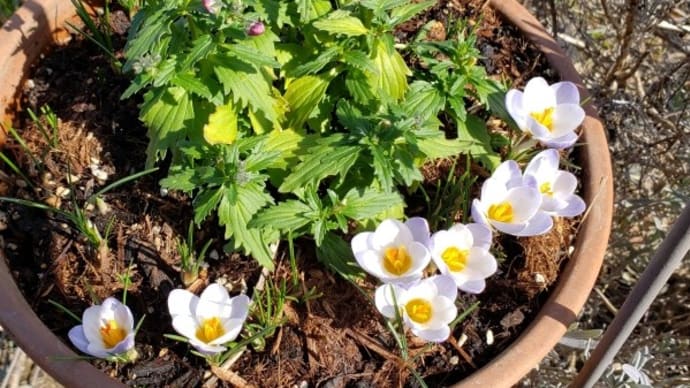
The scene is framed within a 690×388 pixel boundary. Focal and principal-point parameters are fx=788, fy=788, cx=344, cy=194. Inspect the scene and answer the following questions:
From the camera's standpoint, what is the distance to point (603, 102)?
261 centimetres

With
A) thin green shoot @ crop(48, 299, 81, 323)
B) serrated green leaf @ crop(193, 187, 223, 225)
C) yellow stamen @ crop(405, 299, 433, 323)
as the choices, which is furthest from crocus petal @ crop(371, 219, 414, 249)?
thin green shoot @ crop(48, 299, 81, 323)

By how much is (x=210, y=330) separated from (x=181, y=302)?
3.4 inches

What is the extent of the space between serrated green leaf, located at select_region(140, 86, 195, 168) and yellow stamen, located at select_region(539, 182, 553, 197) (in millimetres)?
816

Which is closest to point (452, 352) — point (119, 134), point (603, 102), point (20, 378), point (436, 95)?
point (436, 95)

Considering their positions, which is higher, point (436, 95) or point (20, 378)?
point (436, 95)

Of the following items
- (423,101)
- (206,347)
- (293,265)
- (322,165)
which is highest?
(423,101)

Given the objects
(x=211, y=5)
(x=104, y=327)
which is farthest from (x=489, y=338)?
(x=211, y=5)

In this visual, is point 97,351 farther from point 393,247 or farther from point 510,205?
point 510,205

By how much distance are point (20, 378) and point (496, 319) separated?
1701mm

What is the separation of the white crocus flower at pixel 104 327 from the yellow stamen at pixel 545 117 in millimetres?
1018

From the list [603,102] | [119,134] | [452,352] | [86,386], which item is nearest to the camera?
[86,386]

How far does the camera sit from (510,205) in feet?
5.66

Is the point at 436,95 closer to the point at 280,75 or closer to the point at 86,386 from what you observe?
the point at 280,75

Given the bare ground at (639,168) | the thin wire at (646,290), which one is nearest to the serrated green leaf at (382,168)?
the thin wire at (646,290)
